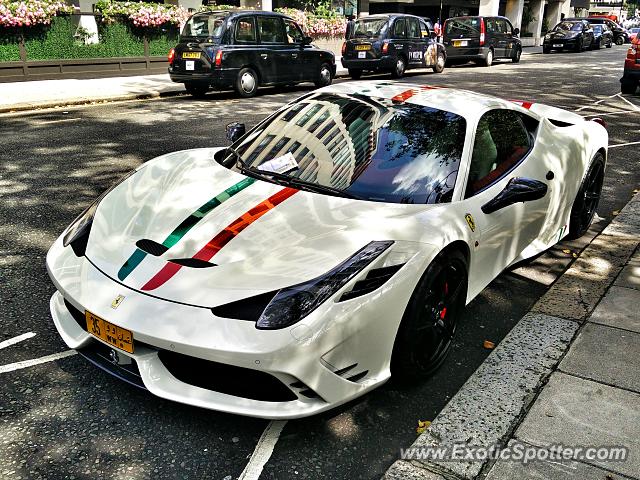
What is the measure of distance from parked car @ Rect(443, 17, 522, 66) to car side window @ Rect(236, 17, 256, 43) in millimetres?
11982

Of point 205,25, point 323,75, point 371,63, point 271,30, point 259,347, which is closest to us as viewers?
point 259,347

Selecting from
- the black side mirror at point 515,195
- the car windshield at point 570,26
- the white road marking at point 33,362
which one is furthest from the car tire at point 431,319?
the car windshield at point 570,26

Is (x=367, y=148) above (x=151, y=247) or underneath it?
above

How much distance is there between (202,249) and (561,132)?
328 centimetres

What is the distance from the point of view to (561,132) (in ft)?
16.0

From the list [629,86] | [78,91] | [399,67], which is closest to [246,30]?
[78,91]

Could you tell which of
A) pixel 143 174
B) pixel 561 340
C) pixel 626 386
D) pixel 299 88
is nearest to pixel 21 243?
pixel 143 174

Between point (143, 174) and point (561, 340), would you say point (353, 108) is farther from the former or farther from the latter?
point (561, 340)

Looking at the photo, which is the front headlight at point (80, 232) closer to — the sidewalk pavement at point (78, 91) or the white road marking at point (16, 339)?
the white road marking at point (16, 339)

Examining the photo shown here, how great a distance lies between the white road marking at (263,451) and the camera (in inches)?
99.7

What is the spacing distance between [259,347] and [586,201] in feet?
12.9

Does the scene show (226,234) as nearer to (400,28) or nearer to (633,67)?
(633,67)

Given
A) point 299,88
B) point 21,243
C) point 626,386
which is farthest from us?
point 299,88

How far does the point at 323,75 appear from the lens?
15781mm
